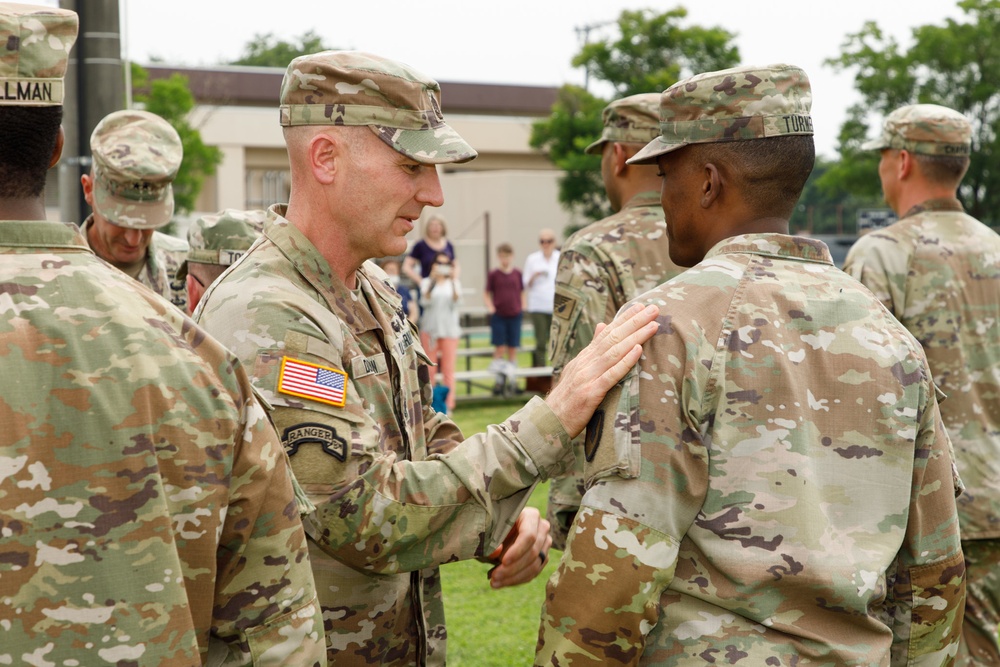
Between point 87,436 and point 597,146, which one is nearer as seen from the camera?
point 87,436

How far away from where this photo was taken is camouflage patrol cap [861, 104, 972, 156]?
484 centimetres

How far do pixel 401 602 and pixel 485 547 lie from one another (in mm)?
375

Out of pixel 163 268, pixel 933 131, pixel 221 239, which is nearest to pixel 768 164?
pixel 221 239

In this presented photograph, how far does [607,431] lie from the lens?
2354 millimetres

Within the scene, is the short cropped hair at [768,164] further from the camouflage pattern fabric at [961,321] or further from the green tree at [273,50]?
the green tree at [273,50]

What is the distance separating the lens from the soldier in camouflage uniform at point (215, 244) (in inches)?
164

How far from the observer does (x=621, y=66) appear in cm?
3388

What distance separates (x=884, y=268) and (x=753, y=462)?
2802 mm

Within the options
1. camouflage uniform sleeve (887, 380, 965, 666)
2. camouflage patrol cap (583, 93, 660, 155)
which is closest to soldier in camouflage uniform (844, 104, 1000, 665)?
camouflage patrol cap (583, 93, 660, 155)

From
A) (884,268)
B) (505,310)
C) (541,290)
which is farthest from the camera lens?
(541,290)

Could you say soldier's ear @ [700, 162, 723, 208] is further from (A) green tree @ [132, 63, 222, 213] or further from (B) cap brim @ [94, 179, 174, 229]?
(A) green tree @ [132, 63, 222, 213]

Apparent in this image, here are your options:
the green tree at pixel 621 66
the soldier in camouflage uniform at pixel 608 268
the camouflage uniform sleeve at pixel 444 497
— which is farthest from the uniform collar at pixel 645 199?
the green tree at pixel 621 66

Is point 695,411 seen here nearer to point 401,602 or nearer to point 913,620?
point 913,620

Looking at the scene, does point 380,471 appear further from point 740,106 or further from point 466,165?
point 466,165
